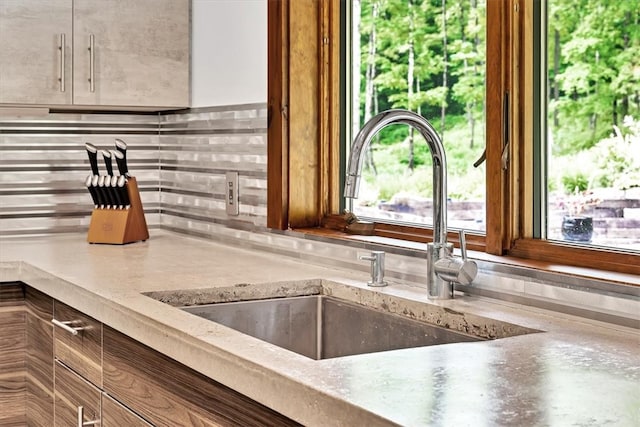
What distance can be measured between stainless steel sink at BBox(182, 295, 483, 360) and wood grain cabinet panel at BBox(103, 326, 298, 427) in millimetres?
219

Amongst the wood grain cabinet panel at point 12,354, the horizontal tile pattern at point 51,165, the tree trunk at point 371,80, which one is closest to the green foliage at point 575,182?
the tree trunk at point 371,80

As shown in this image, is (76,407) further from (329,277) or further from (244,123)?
(244,123)

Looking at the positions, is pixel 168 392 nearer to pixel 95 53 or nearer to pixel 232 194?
pixel 232 194

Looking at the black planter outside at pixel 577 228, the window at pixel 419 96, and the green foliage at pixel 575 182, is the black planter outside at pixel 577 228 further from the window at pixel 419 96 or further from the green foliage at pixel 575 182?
the window at pixel 419 96

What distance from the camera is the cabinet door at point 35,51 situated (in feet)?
10.5

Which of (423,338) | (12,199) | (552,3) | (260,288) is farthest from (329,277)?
(12,199)

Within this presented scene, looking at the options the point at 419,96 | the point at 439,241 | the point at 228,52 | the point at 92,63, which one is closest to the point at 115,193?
the point at 92,63

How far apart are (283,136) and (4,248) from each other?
40.4 inches

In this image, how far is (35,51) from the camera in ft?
10.6

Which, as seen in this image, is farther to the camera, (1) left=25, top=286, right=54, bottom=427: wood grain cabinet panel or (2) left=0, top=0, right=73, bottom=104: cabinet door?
(2) left=0, top=0, right=73, bottom=104: cabinet door

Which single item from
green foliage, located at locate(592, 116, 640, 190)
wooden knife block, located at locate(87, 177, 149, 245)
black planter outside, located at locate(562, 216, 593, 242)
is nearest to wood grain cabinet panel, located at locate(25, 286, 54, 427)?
wooden knife block, located at locate(87, 177, 149, 245)

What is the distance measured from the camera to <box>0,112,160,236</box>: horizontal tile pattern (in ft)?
11.7

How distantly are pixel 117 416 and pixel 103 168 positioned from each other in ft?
5.66

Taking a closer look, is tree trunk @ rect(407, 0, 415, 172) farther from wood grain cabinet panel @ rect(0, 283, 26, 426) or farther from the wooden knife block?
wood grain cabinet panel @ rect(0, 283, 26, 426)
